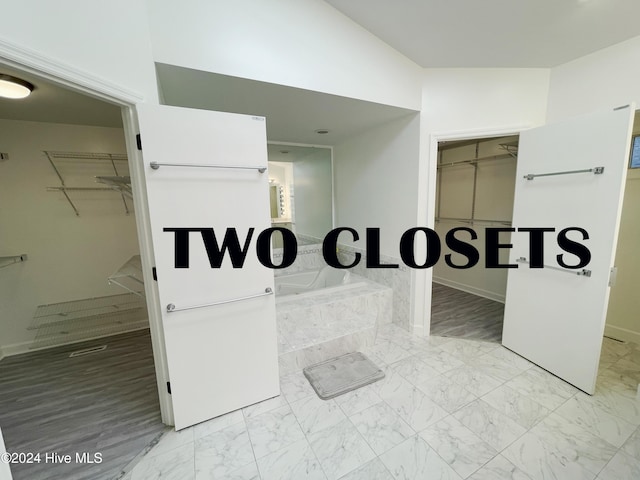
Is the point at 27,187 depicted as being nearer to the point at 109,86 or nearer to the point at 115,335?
the point at 115,335

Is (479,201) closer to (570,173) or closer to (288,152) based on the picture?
(570,173)

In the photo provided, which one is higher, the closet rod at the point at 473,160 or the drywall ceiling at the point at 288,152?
the drywall ceiling at the point at 288,152

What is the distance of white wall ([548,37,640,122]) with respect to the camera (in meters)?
1.84

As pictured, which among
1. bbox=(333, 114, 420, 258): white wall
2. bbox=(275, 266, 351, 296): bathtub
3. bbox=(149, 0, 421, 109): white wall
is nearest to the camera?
bbox=(149, 0, 421, 109): white wall

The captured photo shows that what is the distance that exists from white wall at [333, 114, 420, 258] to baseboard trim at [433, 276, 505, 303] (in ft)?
6.17

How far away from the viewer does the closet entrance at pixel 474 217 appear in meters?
3.08

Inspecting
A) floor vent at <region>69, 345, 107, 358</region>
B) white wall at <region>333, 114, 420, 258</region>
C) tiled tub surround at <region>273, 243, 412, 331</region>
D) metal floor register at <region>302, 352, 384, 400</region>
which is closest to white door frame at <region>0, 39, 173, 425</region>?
metal floor register at <region>302, 352, 384, 400</region>

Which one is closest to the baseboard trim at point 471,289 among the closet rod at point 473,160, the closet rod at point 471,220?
the closet rod at point 471,220

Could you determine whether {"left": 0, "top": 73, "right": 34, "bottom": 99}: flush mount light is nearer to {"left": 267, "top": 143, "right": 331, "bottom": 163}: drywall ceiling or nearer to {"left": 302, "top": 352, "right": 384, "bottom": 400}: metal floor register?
{"left": 267, "top": 143, "right": 331, "bottom": 163}: drywall ceiling

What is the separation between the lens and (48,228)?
259 cm

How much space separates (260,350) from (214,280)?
60 cm

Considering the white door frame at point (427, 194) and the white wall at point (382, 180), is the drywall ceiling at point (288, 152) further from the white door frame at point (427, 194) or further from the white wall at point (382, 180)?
the white door frame at point (427, 194)

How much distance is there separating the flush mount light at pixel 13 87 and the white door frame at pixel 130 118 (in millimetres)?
901

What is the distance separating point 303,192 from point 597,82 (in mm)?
3124
